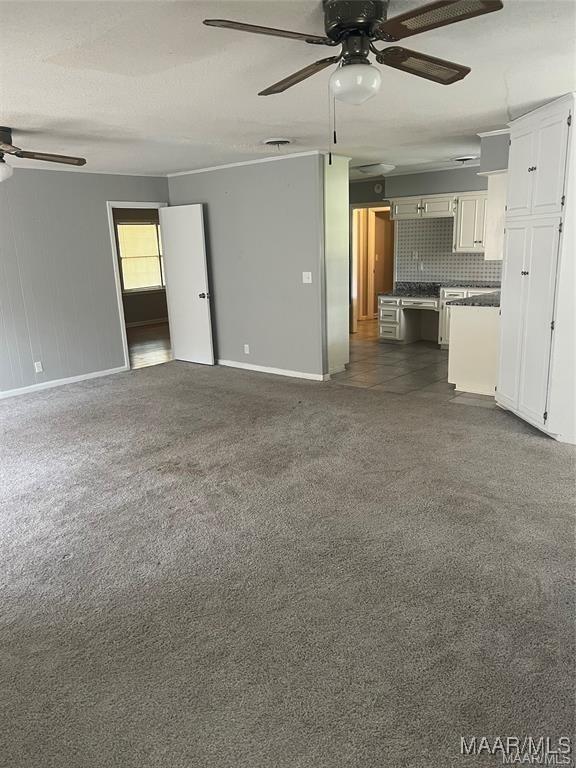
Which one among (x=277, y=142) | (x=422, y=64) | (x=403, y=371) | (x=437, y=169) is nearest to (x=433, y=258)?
(x=437, y=169)

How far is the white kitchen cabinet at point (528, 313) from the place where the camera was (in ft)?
13.2

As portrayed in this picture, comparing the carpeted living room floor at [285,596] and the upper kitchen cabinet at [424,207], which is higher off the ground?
the upper kitchen cabinet at [424,207]

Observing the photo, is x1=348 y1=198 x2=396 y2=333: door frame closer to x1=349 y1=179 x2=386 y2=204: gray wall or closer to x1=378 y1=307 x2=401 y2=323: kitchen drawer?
x1=349 y1=179 x2=386 y2=204: gray wall

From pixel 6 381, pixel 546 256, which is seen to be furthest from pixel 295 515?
pixel 6 381

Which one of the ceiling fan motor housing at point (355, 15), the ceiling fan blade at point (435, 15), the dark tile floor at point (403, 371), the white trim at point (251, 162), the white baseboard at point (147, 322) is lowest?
the dark tile floor at point (403, 371)

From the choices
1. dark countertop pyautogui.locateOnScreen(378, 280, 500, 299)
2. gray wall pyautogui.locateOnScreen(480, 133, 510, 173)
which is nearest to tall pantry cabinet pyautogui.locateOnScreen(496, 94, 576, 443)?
gray wall pyautogui.locateOnScreen(480, 133, 510, 173)

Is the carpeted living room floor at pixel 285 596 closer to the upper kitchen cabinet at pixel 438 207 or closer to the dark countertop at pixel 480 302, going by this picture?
the dark countertop at pixel 480 302

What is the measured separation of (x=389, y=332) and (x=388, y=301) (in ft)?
1.52

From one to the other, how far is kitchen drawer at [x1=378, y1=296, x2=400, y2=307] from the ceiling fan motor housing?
6.02 m

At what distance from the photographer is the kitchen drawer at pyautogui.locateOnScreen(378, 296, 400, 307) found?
803 cm

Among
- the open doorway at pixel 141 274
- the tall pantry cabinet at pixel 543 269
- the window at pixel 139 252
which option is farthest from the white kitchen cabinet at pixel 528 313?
the window at pixel 139 252

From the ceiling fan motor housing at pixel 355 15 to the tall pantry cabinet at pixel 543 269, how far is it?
2.17 metres

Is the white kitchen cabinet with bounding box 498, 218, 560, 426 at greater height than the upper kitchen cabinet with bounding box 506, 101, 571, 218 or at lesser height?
lesser

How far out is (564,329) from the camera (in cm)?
393
